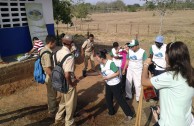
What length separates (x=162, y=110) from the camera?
2539 mm

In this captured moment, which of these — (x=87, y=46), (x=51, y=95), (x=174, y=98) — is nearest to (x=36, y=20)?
(x=87, y=46)

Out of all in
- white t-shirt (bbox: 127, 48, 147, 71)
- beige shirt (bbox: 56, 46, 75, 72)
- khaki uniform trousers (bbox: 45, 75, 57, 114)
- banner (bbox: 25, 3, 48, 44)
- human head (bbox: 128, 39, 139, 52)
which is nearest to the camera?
beige shirt (bbox: 56, 46, 75, 72)

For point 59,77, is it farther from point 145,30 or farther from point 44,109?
point 145,30

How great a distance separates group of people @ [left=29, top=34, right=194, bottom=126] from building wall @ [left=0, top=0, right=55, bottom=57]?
2.67 metres

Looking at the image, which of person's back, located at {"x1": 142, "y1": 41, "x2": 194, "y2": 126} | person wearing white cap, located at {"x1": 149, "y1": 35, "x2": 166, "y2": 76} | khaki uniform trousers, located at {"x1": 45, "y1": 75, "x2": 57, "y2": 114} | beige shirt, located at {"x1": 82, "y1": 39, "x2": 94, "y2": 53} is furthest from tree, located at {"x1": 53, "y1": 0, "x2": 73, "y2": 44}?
person's back, located at {"x1": 142, "y1": 41, "x2": 194, "y2": 126}

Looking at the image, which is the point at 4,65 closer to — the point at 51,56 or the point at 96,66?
the point at 51,56

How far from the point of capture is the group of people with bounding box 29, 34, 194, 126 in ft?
7.75

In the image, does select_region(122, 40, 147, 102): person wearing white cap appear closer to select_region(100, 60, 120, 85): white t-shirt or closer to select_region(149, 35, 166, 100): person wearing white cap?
select_region(149, 35, 166, 100): person wearing white cap

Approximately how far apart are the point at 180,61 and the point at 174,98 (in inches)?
15.9

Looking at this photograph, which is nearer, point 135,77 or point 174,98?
point 174,98

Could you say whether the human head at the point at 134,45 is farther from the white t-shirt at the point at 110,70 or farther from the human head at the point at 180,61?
the human head at the point at 180,61

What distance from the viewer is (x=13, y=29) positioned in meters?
9.30

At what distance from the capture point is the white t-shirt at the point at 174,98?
239 centimetres

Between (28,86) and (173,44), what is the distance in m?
6.57
